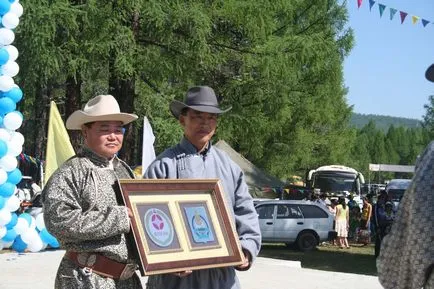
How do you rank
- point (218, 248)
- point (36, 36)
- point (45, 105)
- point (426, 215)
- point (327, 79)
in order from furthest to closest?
point (327, 79)
point (45, 105)
point (36, 36)
point (218, 248)
point (426, 215)

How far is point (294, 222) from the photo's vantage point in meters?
20.9

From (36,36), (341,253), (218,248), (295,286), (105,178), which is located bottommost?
(341,253)

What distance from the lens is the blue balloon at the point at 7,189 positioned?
1134 cm

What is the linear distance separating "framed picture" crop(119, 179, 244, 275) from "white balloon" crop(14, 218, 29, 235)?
890cm

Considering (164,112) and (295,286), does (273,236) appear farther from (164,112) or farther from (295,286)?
(295,286)

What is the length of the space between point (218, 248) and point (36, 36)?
35.4 ft

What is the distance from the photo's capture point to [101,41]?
48.5 feet

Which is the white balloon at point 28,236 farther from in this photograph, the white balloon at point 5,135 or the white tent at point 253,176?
the white tent at point 253,176

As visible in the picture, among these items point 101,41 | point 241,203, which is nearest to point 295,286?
point 241,203

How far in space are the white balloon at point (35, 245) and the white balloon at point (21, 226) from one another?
0.26 meters

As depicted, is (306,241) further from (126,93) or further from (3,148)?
(3,148)

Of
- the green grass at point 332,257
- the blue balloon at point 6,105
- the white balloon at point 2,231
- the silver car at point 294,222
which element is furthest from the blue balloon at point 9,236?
the silver car at point 294,222

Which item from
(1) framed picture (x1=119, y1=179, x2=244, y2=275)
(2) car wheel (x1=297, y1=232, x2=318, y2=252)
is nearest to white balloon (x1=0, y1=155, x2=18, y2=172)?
(1) framed picture (x1=119, y1=179, x2=244, y2=275)

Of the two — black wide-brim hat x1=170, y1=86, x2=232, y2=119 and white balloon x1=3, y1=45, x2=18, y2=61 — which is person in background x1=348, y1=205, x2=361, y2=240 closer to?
white balloon x1=3, y1=45, x2=18, y2=61
